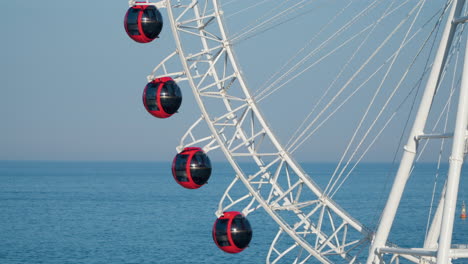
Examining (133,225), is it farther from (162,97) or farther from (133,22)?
(162,97)

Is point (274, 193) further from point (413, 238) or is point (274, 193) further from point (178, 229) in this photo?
point (178, 229)

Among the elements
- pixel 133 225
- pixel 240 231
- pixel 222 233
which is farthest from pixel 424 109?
pixel 133 225

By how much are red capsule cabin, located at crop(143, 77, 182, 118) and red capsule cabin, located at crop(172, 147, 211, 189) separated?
3.42 feet

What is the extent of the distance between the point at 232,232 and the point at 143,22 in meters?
5.01

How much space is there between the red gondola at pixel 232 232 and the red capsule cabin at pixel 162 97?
105 inches

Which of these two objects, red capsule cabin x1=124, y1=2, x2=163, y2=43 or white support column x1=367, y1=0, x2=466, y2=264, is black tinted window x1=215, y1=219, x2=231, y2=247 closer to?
red capsule cabin x1=124, y1=2, x2=163, y2=43

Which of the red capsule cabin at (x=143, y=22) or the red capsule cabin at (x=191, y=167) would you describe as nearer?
the red capsule cabin at (x=191, y=167)

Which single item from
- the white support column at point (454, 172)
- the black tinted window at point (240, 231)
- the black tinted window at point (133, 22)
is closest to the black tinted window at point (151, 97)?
the black tinted window at point (133, 22)

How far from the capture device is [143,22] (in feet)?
66.8

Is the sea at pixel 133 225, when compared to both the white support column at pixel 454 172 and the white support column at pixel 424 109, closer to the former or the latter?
the white support column at pixel 424 109

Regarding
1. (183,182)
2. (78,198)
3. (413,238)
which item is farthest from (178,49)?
(78,198)

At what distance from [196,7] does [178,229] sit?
60815 millimetres

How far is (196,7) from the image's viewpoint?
66.9 feet

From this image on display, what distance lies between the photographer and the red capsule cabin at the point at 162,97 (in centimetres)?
2017
